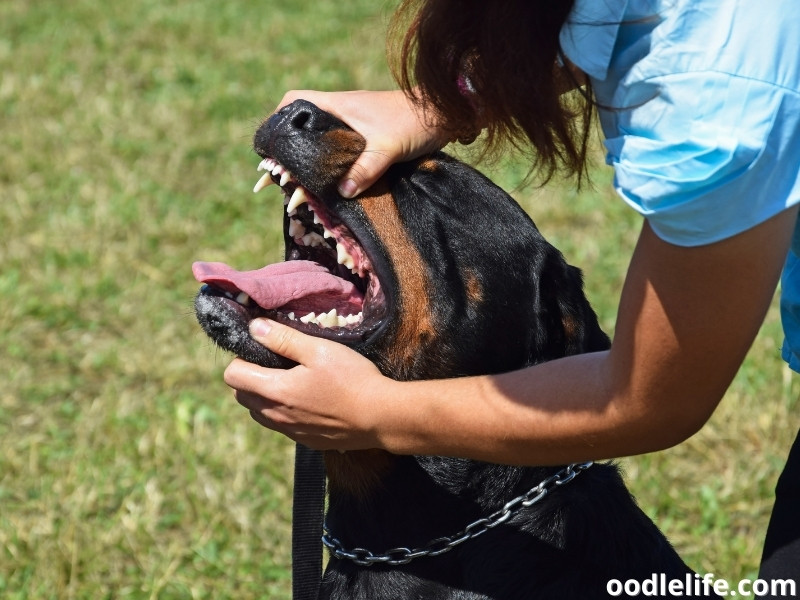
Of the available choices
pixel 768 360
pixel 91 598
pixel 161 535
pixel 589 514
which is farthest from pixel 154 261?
pixel 589 514

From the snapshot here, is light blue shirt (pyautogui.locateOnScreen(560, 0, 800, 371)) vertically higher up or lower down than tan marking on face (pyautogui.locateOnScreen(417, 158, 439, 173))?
higher up

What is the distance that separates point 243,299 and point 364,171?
1.25 feet

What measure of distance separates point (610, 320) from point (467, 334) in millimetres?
2372

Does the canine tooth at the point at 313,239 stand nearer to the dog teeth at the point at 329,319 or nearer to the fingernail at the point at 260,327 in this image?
the dog teeth at the point at 329,319

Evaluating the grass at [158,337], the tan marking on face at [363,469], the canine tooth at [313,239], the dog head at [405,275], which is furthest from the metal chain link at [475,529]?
the grass at [158,337]

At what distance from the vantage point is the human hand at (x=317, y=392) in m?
1.98

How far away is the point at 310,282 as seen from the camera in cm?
251

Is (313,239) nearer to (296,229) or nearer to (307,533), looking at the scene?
(296,229)

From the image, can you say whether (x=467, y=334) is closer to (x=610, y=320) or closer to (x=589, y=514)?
(x=589, y=514)

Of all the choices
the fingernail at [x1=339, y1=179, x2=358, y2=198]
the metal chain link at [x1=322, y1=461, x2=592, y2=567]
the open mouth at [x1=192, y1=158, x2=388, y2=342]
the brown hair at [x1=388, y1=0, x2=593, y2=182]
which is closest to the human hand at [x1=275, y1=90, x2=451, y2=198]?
the fingernail at [x1=339, y1=179, x2=358, y2=198]

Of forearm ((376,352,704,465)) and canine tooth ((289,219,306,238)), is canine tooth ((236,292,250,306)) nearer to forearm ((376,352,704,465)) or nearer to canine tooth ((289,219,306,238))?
canine tooth ((289,219,306,238))

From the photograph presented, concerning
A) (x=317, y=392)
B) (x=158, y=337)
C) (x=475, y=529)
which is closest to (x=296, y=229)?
(x=317, y=392)

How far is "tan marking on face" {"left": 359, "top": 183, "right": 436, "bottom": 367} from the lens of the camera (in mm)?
2416

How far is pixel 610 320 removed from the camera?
471 centimetres
